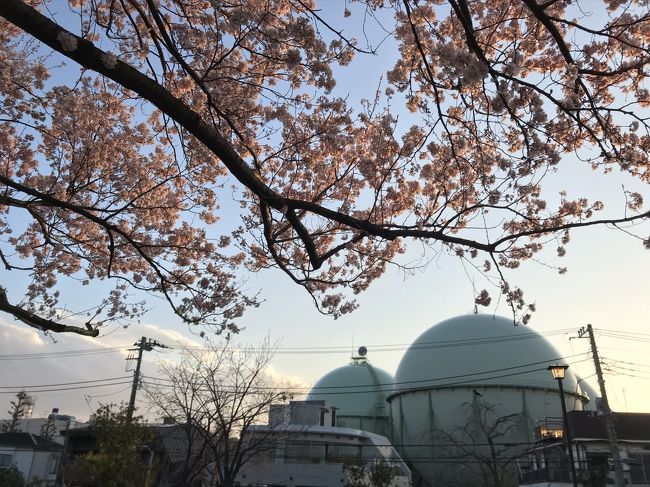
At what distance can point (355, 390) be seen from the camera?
4662 centimetres

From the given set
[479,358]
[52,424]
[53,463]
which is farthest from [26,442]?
[479,358]

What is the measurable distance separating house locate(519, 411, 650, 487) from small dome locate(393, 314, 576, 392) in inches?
332

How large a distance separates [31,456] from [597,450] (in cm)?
3378

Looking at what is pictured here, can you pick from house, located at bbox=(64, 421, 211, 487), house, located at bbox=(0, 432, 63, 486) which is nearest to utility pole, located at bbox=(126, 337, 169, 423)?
house, located at bbox=(64, 421, 211, 487)

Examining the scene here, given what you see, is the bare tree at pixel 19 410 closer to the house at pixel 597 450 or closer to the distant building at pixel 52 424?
the distant building at pixel 52 424

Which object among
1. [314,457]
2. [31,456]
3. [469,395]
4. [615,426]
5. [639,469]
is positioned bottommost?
[639,469]

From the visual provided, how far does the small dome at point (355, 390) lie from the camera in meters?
44.9

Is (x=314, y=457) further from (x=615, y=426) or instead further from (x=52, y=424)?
(x=52, y=424)

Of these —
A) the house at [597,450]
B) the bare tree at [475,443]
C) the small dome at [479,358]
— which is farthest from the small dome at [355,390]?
the house at [597,450]

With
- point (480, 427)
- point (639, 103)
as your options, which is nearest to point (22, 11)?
point (639, 103)

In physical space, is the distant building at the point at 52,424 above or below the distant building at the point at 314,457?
above

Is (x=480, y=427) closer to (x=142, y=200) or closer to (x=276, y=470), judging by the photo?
(x=276, y=470)

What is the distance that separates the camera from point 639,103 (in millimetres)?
6602

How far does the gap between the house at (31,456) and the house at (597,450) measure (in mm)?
30098
